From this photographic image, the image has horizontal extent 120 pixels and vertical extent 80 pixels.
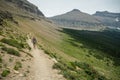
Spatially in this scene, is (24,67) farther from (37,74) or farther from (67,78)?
(67,78)

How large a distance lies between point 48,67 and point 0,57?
245 inches

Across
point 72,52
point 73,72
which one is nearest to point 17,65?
point 73,72

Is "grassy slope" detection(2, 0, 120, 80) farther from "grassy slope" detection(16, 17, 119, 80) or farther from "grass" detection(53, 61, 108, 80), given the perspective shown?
"grass" detection(53, 61, 108, 80)

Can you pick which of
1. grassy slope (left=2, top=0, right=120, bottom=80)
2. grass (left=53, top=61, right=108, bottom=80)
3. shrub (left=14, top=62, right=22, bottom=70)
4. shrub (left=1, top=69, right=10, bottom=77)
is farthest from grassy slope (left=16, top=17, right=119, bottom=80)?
shrub (left=1, top=69, right=10, bottom=77)

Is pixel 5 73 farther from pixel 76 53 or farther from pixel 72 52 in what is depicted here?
pixel 76 53

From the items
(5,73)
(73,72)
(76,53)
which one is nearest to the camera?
(5,73)

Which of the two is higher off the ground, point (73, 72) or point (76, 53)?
point (73, 72)

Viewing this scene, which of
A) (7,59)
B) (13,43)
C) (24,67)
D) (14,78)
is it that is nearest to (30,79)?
(14,78)

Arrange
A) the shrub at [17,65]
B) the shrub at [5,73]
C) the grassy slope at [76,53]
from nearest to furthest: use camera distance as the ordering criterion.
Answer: the shrub at [5,73] < the shrub at [17,65] < the grassy slope at [76,53]

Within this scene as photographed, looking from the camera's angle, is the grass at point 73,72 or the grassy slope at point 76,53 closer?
the grass at point 73,72

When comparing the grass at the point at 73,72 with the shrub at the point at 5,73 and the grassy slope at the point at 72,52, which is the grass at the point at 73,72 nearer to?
the grassy slope at the point at 72,52

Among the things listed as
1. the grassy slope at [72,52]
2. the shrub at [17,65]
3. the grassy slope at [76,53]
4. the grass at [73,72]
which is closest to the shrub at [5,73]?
the shrub at [17,65]

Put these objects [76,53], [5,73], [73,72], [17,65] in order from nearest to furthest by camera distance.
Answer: [5,73] → [17,65] → [73,72] → [76,53]

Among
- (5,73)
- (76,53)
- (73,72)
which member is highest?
(5,73)
